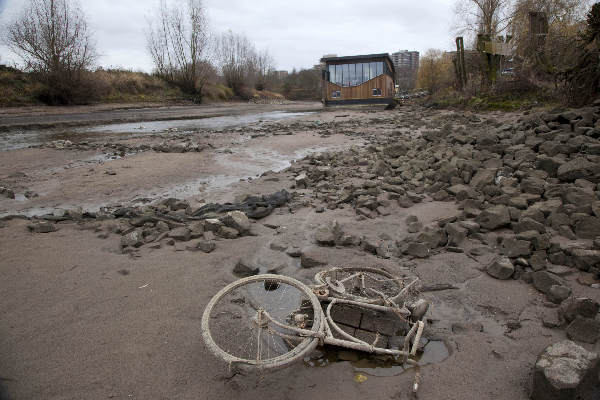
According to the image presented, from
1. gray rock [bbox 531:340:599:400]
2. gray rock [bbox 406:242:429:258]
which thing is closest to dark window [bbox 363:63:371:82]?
gray rock [bbox 406:242:429:258]

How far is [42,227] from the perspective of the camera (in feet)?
14.5

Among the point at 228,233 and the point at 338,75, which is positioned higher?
the point at 338,75

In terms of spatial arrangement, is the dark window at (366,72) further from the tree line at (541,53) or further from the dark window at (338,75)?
the tree line at (541,53)

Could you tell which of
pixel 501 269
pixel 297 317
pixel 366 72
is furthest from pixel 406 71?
pixel 297 317

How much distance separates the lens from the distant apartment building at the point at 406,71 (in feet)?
209

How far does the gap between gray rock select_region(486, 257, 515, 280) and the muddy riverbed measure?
7 centimetres

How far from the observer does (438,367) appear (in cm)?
221

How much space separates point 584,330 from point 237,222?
3332mm

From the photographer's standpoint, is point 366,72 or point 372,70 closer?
point 372,70

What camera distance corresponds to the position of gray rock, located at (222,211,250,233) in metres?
4.31

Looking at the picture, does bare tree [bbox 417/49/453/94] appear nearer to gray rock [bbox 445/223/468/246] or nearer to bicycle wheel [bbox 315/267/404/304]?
gray rock [bbox 445/223/468/246]

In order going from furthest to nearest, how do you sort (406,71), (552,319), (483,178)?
1. (406,71)
2. (483,178)
3. (552,319)

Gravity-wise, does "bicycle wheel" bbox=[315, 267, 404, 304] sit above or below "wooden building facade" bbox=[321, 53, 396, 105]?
below

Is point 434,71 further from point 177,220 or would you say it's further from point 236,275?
point 236,275
